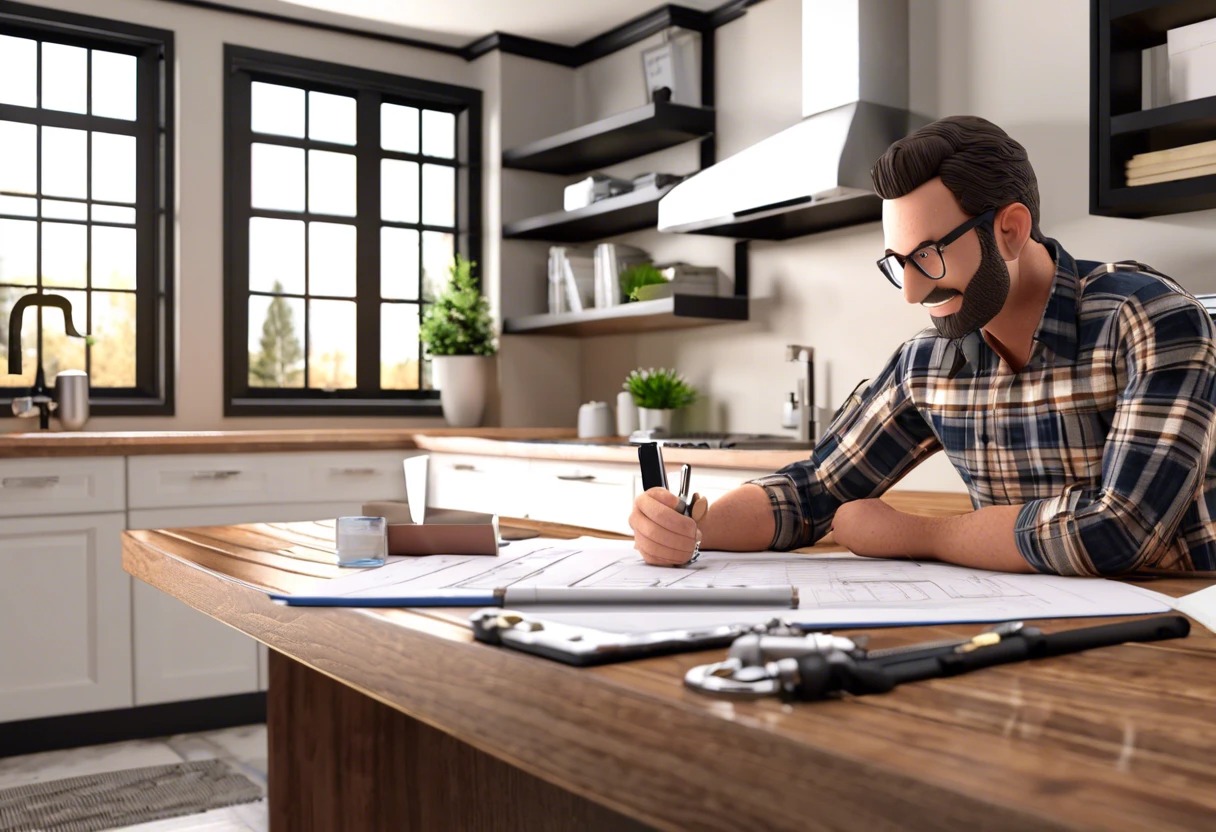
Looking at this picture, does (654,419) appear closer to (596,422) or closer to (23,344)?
(596,422)

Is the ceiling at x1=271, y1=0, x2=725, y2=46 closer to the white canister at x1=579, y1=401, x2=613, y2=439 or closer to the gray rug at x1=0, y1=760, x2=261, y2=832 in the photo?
the white canister at x1=579, y1=401, x2=613, y2=439

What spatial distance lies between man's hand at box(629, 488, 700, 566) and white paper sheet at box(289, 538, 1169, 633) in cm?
2

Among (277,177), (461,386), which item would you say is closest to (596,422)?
(461,386)

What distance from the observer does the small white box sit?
2277 millimetres

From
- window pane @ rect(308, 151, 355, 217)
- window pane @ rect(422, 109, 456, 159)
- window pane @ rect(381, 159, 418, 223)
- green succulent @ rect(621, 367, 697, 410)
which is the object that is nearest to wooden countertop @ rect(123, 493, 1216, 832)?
green succulent @ rect(621, 367, 697, 410)

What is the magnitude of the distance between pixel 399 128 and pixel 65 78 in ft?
4.12

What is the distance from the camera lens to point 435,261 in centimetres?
468

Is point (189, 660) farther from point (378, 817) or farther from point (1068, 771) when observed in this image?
point (1068, 771)

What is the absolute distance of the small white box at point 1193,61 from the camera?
7.47 feet

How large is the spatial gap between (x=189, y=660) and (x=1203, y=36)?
3.13 metres

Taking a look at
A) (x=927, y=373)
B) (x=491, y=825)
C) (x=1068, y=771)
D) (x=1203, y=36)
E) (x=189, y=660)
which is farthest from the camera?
(x=189, y=660)

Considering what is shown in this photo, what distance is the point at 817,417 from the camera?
3506 millimetres

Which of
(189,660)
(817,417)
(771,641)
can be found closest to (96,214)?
(189,660)

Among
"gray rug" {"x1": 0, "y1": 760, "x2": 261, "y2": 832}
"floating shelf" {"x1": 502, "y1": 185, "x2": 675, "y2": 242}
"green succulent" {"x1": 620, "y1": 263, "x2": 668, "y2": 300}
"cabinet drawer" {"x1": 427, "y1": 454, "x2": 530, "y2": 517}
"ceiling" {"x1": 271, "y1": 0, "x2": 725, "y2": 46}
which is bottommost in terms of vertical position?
"gray rug" {"x1": 0, "y1": 760, "x2": 261, "y2": 832}
